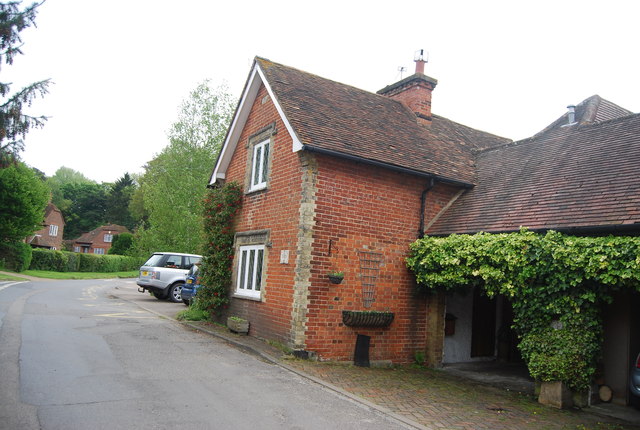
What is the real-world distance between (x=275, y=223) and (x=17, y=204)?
30158 mm

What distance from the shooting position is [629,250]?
6.81m

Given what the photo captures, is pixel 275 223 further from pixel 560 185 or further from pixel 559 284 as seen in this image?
pixel 560 185

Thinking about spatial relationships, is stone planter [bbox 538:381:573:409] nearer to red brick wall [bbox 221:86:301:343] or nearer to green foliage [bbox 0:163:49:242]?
red brick wall [bbox 221:86:301:343]

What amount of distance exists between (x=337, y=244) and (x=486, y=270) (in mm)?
3076

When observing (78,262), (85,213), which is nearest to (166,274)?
(78,262)

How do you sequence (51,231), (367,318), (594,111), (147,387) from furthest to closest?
(51,231) → (594,111) → (367,318) → (147,387)

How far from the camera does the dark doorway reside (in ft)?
40.4

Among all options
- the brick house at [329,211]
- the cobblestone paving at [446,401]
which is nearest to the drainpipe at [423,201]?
the brick house at [329,211]

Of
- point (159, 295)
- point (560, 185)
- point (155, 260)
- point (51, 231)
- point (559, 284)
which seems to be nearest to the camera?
point (559, 284)

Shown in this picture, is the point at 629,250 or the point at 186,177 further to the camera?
the point at 186,177

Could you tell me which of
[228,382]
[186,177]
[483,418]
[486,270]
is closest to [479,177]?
[486,270]

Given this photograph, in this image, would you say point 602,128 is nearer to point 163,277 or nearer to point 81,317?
point 81,317

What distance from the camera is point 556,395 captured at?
7.82 m

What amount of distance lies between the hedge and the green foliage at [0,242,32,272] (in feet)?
12.4
